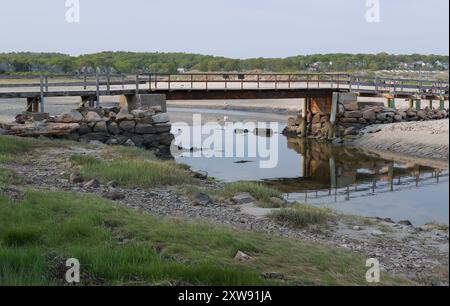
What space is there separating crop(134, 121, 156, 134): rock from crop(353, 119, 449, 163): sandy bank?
12.9 m

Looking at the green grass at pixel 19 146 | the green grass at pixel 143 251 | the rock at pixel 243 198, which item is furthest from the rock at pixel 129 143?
the green grass at pixel 143 251

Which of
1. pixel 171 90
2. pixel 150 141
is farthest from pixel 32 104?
pixel 171 90

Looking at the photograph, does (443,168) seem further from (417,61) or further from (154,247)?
(417,61)

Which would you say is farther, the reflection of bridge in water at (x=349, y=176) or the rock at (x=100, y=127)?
the rock at (x=100, y=127)

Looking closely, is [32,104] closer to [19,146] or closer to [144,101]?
[144,101]

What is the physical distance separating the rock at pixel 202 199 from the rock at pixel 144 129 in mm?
14211

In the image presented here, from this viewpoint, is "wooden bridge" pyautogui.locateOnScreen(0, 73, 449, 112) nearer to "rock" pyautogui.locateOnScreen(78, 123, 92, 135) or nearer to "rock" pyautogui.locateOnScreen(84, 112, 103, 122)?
"rock" pyautogui.locateOnScreen(84, 112, 103, 122)

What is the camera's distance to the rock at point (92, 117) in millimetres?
26498

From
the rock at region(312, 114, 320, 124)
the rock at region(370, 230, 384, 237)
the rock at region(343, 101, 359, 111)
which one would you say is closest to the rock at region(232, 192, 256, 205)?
the rock at region(370, 230, 384, 237)

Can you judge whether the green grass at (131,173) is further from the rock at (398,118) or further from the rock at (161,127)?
the rock at (398,118)

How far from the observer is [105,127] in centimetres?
2666

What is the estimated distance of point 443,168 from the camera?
26.3m
